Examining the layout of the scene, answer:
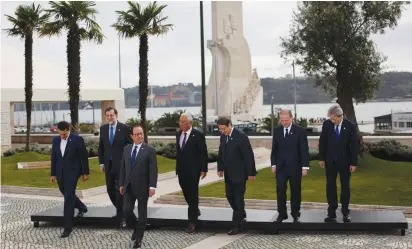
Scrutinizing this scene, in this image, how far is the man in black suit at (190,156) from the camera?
341 inches

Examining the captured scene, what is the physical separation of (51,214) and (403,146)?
45.5ft

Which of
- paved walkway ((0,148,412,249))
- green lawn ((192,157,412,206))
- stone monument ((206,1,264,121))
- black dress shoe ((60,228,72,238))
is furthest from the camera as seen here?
stone monument ((206,1,264,121))

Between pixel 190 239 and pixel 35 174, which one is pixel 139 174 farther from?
pixel 35 174

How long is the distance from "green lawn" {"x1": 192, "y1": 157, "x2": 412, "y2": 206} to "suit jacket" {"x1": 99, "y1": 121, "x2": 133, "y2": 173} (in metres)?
3.48

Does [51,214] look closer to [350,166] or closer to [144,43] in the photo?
[350,166]

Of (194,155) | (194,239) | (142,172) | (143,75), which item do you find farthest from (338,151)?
(143,75)

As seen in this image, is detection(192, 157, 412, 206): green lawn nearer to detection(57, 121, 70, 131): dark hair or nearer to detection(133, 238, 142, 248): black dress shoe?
detection(133, 238, 142, 248): black dress shoe

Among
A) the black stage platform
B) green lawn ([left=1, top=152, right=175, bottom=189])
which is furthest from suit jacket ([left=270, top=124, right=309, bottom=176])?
green lawn ([left=1, top=152, right=175, bottom=189])

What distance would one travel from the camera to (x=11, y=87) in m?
26.2

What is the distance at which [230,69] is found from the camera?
4309 cm

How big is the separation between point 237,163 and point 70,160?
2.58m

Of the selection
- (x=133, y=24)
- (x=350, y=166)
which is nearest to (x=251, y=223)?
(x=350, y=166)

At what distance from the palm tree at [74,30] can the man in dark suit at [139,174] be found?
1326 cm

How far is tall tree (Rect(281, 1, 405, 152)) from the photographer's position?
53.1ft
